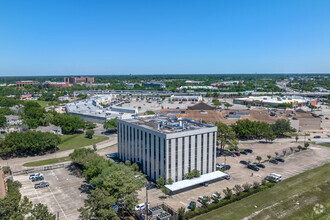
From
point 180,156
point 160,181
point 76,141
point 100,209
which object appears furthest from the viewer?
point 76,141

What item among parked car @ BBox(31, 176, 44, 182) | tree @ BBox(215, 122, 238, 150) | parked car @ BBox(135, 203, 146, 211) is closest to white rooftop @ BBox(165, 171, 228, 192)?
parked car @ BBox(135, 203, 146, 211)

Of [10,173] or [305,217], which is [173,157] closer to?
[305,217]

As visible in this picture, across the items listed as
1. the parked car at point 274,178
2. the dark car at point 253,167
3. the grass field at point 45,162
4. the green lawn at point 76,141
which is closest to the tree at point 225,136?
the dark car at point 253,167

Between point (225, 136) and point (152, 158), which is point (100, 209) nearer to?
point (152, 158)

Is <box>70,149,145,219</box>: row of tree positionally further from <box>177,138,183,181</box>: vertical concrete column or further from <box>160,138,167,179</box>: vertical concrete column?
<box>177,138,183,181</box>: vertical concrete column

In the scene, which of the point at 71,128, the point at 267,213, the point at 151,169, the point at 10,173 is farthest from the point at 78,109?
the point at 267,213

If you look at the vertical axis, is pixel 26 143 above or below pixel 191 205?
above

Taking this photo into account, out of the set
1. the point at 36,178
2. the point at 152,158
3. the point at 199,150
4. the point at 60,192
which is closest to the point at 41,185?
the point at 36,178
